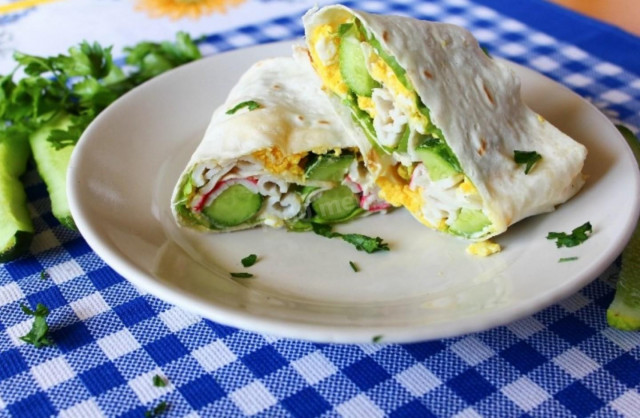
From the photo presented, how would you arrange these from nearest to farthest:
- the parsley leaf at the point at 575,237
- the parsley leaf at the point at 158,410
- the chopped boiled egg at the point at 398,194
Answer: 1. the parsley leaf at the point at 158,410
2. the parsley leaf at the point at 575,237
3. the chopped boiled egg at the point at 398,194

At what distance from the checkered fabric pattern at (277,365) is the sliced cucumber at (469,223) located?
0.36m

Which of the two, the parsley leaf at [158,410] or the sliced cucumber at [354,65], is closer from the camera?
the parsley leaf at [158,410]

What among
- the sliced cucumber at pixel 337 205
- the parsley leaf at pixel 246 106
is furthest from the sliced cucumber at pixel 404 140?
the parsley leaf at pixel 246 106

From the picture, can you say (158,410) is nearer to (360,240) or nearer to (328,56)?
(360,240)

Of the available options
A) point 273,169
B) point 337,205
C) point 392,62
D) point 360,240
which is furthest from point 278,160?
point 392,62

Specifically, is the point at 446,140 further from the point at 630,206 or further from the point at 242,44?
the point at 242,44

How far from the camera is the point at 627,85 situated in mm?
3646

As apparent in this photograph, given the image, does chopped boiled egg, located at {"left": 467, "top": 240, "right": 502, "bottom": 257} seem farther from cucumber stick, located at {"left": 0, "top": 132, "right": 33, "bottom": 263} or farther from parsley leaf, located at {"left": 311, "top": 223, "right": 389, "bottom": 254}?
cucumber stick, located at {"left": 0, "top": 132, "right": 33, "bottom": 263}

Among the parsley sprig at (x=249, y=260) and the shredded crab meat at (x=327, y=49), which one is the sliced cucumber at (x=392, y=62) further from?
the parsley sprig at (x=249, y=260)

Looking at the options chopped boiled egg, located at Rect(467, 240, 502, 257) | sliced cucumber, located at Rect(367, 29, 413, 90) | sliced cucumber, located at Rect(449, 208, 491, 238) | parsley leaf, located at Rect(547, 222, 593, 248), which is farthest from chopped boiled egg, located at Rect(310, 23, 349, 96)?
parsley leaf, located at Rect(547, 222, 593, 248)

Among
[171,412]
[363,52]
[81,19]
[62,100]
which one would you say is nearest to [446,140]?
[363,52]

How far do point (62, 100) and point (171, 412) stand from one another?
1.89 meters

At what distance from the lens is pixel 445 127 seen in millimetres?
2344

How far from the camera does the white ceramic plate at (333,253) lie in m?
1.98
